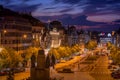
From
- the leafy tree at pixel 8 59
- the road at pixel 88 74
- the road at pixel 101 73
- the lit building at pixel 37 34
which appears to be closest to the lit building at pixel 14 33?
the lit building at pixel 37 34

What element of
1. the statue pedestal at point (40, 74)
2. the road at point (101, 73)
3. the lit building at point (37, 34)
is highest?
the lit building at point (37, 34)

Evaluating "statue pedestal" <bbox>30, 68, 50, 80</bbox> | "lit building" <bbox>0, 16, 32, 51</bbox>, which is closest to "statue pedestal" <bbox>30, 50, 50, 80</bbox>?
"statue pedestal" <bbox>30, 68, 50, 80</bbox>

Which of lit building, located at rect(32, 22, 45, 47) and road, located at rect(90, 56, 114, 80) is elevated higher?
lit building, located at rect(32, 22, 45, 47)

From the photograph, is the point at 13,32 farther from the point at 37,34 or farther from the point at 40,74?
the point at 40,74

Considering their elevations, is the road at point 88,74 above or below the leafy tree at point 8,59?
below

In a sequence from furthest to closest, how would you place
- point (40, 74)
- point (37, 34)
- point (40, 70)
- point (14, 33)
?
point (37, 34) → point (14, 33) → point (40, 74) → point (40, 70)

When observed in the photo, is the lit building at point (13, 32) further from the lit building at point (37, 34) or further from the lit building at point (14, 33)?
the lit building at point (37, 34)

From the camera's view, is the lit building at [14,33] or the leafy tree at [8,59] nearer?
the leafy tree at [8,59]

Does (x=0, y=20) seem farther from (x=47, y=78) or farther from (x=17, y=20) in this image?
(x=47, y=78)

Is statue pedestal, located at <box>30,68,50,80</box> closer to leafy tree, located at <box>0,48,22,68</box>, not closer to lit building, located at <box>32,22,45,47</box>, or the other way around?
leafy tree, located at <box>0,48,22,68</box>

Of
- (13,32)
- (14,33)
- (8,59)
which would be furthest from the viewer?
(14,33)

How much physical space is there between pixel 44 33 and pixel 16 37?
166 feet

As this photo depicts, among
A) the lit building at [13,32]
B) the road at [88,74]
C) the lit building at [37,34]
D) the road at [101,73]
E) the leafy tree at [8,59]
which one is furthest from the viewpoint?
the lit building at [37,34]

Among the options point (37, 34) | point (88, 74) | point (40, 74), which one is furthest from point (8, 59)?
point (37, 34)
